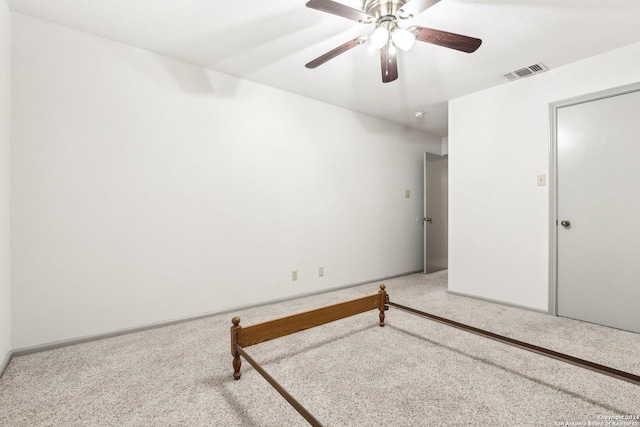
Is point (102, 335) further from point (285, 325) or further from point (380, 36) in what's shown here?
point (380, 36)

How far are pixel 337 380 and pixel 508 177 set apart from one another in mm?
3026

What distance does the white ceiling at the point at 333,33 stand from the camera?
2.17 m

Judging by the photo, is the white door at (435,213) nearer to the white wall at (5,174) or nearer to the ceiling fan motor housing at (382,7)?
the ceiling fan motor housing at (382,7)

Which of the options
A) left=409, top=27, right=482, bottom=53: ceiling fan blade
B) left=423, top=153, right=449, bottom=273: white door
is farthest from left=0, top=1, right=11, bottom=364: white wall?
left=423, top=153, right=449, bottom=273: white door

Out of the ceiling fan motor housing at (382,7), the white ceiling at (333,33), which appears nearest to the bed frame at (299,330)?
the ceiling fan motor housing at (382,7)

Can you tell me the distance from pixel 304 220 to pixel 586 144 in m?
3.08

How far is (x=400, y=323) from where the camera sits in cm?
284

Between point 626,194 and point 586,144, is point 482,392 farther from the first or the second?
point 586,144

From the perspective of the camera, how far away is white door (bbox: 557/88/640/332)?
2658mm

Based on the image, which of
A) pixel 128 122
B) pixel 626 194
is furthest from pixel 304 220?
pixel 626 194

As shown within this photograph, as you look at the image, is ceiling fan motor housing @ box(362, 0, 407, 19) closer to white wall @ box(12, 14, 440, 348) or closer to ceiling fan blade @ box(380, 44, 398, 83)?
ceiling fan blade @ box(380, 44, 398, 83)

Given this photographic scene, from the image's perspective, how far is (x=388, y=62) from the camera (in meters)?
2.18

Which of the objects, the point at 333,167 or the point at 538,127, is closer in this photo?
the point at 538,127

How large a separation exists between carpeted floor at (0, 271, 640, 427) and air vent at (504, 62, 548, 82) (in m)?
2.60
